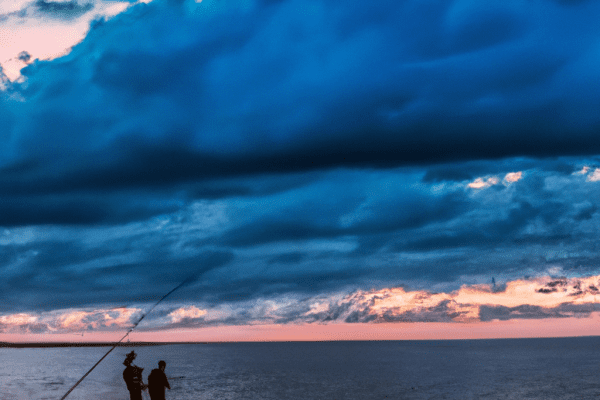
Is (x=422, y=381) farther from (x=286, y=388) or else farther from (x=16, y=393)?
(x=16, y=393)

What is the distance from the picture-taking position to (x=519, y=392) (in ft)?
181

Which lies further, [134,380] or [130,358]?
[130,358]

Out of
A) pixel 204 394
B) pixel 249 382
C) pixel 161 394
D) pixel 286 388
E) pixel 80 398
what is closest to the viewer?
pixel 161 394

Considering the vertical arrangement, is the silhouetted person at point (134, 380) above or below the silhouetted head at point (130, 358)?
below

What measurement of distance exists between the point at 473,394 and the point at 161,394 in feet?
139

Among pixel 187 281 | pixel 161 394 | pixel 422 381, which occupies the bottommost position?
pixel 422 381

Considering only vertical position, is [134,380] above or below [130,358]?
below

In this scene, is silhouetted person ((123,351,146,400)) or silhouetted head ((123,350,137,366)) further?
silhouetted head ((123,350,137,366))

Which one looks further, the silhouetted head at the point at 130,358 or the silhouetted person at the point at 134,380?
the silhouetted head at the point at 130,358

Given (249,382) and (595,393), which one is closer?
(595,393)

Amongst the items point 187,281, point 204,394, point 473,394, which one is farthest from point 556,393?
point 187,281

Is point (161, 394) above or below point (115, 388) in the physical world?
above

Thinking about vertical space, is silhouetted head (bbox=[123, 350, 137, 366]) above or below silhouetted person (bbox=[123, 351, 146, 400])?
above

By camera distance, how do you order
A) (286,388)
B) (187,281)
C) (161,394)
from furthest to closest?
1. (286,388)
2. (187,281)
3. (161,394)
